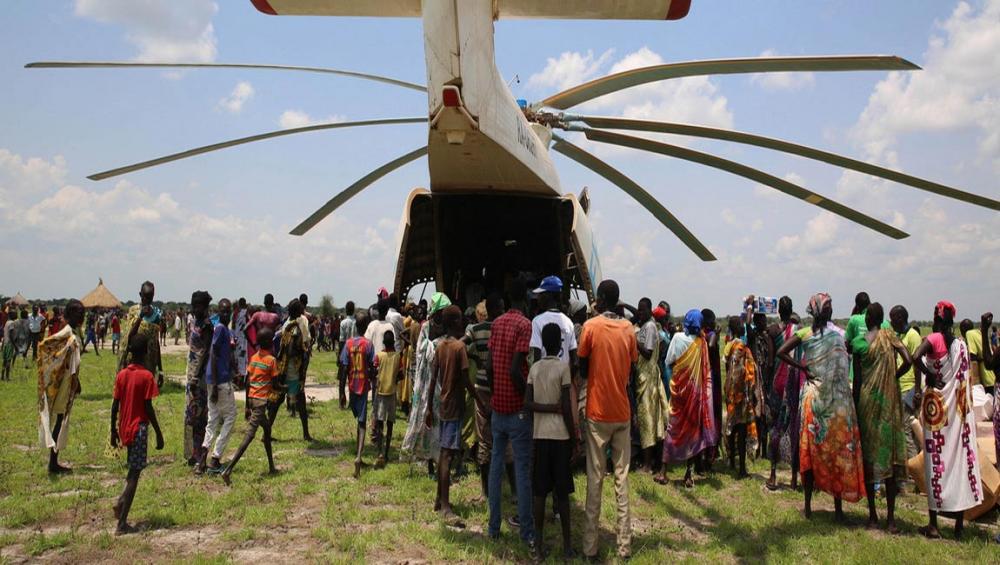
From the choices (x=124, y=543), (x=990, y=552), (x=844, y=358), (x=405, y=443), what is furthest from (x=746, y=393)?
(x=124, y=543)

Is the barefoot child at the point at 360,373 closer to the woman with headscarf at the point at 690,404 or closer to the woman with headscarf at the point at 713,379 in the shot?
the woman with headscarf at the point at 690,404

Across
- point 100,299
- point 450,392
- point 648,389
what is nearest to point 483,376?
point 450,392

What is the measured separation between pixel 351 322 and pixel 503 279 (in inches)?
111

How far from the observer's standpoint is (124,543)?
4.29 metres

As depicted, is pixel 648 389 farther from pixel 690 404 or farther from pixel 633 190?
pixel 633 190

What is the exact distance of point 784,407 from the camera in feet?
20.3

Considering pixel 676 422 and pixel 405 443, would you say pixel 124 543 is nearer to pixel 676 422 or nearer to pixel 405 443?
pixel 405 443

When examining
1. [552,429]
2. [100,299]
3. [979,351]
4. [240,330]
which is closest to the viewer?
[552,429]

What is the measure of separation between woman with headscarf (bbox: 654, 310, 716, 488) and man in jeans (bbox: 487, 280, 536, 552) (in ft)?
7.67

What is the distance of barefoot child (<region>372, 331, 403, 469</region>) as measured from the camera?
256 inches

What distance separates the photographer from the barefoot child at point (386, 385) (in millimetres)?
6512

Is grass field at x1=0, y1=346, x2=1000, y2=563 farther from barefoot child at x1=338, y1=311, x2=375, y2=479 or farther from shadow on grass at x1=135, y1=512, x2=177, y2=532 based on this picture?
barefoot child at x1=338, y1=311, x2=375, y2=479

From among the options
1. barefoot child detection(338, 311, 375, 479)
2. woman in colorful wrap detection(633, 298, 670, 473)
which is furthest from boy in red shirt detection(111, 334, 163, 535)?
woman in colorful wrap detection(633, 298, 670, 473)

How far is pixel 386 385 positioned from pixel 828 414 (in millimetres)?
4129
